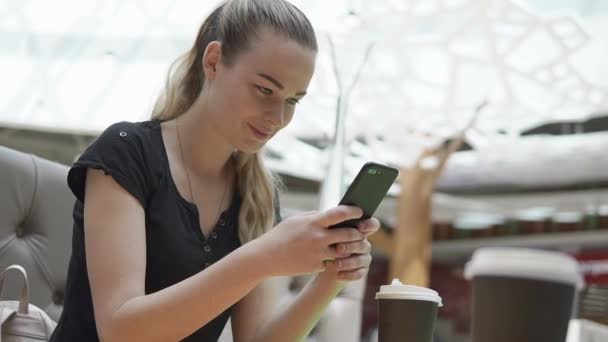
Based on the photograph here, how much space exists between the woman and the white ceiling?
372 cm

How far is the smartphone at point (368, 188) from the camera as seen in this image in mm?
944

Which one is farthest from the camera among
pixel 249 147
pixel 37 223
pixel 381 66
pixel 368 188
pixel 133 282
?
pixel 381 66

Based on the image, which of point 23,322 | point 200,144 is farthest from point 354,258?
point 23,322

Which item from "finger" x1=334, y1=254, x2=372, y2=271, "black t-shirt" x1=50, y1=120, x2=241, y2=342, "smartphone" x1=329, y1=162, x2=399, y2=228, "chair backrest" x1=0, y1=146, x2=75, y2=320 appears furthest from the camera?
"chair backrest" x1=0, y1=146, x2=75, y2=320

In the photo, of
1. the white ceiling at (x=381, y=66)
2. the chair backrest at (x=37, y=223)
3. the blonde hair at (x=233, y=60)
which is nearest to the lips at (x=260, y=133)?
the blonde hair at (x=233, y=60)

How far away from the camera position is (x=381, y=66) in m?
6.77

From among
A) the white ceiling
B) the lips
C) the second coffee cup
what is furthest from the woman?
the white ceiling

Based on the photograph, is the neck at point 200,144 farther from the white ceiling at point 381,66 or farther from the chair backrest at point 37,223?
the white ceiling at point 381,66

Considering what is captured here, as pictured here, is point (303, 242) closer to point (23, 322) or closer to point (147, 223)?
point (147, 223)

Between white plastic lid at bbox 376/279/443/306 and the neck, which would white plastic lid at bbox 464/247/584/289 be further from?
the neck

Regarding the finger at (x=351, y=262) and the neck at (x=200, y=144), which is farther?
the neck at (x=200, y=144)

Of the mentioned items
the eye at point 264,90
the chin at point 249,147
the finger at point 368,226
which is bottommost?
the finger at point 368,226

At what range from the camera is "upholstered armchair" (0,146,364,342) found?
150cm

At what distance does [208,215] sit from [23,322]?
0.33m
